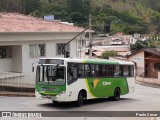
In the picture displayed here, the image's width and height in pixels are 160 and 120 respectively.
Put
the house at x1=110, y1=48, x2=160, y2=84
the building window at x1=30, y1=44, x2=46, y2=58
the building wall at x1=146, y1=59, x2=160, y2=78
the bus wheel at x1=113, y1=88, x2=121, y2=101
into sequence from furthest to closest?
the building wall at x1=146, y1=59, x2=160, y2=78, the house at x1=110, y1=48, x2=160, y2=84, the building window at x1=30, y1=44, x2=46, y2=58, the bus wheel at x1=113, y1=88, x2=121, y2=101

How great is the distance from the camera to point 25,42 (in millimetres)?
30812

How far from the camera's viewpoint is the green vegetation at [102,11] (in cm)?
10544

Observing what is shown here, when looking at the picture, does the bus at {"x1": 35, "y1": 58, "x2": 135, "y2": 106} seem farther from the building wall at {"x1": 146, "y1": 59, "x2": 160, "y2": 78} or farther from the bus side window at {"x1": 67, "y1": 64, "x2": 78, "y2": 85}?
the building wall at {"x1": 146, "y1": 59, "x2": 160, "y2": 78}

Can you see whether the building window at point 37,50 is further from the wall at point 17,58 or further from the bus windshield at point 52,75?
the bus windshield at point 52,75

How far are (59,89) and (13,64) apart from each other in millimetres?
13817

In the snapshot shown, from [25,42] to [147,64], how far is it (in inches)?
1093

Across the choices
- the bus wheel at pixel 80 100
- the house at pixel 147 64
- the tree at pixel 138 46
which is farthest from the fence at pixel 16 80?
the tree at pixel 138 46

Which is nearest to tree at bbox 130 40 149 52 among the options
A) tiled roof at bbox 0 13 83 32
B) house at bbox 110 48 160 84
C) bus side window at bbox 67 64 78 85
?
house at bbox 110 48 160 84

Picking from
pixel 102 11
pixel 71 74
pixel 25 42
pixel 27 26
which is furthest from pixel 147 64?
pixel 102 11

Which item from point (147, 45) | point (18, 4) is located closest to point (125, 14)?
point (18, 4)

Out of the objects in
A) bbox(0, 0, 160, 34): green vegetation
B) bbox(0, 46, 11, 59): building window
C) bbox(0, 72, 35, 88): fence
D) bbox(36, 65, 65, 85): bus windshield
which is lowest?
bbox(0, 72, 35, 88): fence

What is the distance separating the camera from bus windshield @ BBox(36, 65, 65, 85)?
18.1m

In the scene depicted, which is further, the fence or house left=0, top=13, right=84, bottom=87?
house left=0, top=13, right=84, bottom=87

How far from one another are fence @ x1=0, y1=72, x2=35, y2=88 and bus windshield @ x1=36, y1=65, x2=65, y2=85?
7.46 m
